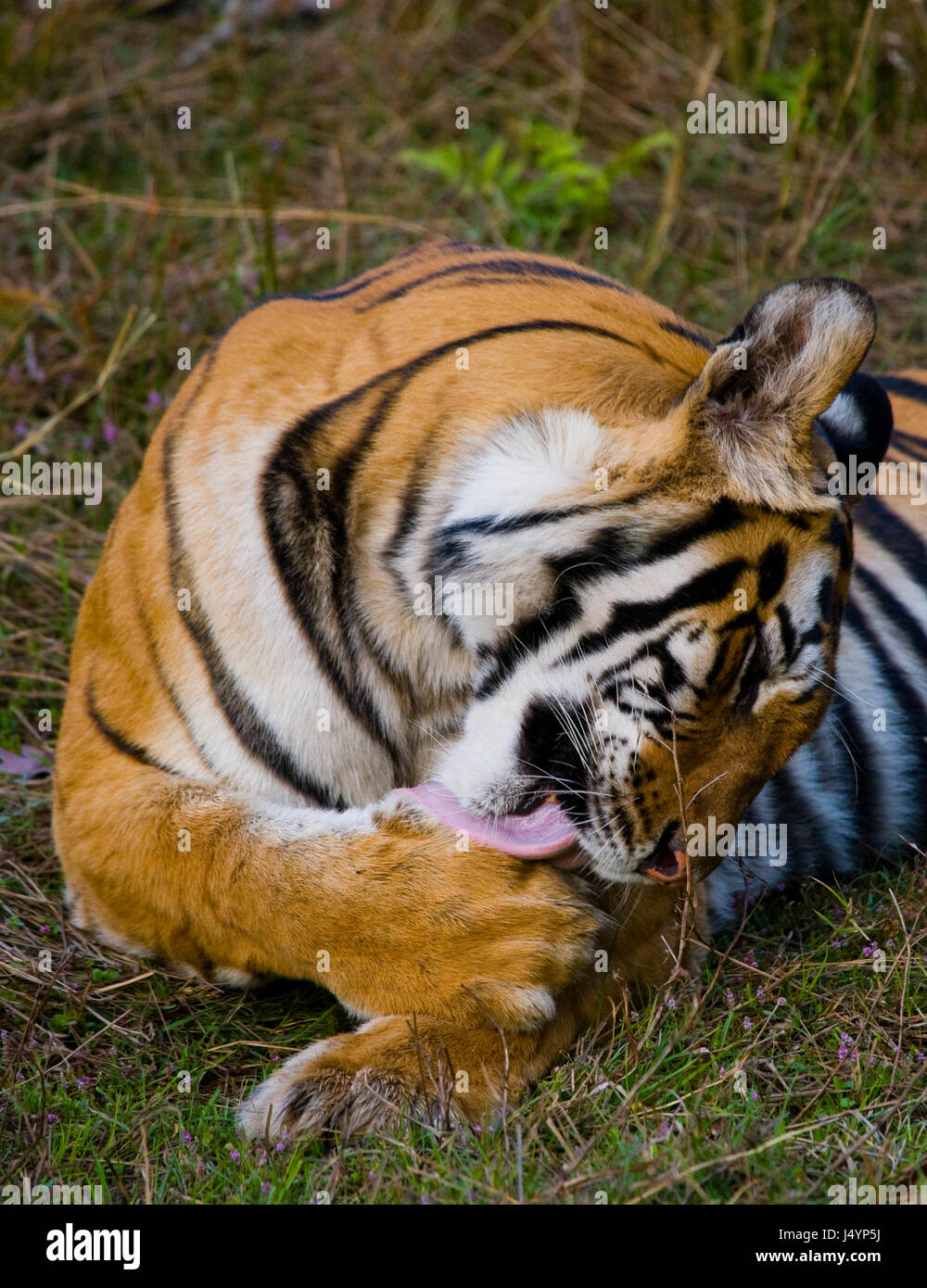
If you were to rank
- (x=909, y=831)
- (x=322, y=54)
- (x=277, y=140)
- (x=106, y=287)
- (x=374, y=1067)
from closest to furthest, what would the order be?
(x=374, y=1067) → (x=909, y=831) → (x=106, y=287) → (x=277, y=140) → (x=322, y=54)

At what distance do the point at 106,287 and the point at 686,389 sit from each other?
261 cm

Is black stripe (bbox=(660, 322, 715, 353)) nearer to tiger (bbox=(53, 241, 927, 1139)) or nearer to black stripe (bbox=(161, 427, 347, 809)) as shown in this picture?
tiger (bbox=(53, 241, 927, 1139))

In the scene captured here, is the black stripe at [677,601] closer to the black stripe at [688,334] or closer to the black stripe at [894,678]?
the black stripe at [688,334]

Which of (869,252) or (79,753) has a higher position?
(869,252)

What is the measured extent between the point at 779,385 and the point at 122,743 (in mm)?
1175

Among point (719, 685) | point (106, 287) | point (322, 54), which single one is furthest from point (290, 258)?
point (719, 685)

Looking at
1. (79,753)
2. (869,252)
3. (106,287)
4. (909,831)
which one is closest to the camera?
(79,753)

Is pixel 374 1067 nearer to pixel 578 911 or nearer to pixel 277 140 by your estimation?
pixel 578 911

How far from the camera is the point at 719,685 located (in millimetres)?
2045

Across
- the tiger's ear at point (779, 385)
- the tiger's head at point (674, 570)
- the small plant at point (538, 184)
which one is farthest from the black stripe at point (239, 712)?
the small plant at point (538, 184)

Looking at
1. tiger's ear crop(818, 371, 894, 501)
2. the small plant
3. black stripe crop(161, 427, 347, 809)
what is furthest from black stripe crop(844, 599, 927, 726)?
the small plant

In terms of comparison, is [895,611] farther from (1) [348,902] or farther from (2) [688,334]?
(1) [348,902]

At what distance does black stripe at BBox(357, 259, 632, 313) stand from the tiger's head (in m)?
0.38
